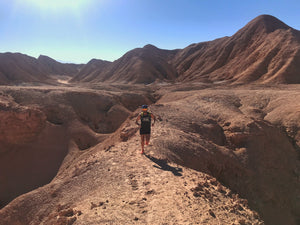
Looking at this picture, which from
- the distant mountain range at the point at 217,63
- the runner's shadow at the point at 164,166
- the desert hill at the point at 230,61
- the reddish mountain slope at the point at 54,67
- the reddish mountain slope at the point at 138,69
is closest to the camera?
the runner's shadow at the point at 164,166

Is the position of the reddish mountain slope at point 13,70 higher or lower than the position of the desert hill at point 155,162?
higher

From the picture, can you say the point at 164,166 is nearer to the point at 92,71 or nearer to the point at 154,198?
the point at 154,198

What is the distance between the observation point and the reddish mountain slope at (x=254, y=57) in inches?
1314

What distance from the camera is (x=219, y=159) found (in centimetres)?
898

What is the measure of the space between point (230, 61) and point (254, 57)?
6.25 meters

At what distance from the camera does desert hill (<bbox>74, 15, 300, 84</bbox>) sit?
113 ft

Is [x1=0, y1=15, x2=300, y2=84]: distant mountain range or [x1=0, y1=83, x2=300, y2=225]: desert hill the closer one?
[x1=0, y1=83, x2=300, y2=225]: desert hill

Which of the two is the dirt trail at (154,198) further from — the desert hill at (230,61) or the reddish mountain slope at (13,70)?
the reddish mountain slope at (13,70)

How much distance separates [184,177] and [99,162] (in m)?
3.02

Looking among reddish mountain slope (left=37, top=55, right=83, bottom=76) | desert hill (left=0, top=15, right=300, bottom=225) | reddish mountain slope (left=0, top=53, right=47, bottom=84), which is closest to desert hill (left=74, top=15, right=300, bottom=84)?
reddish mountain slope (left=0, top=53, right=47, bottom=84)

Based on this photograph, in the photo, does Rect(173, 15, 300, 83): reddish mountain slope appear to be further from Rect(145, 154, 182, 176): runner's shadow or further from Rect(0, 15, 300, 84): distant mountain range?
Rect(145, 154, 182, 176): runner's shadow

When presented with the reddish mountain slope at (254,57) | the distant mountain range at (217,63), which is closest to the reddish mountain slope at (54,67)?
the distant mountain range at (217,63)

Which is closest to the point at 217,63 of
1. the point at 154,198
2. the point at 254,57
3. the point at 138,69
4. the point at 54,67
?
the point at 254,57

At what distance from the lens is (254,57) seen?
39812 millimetres
